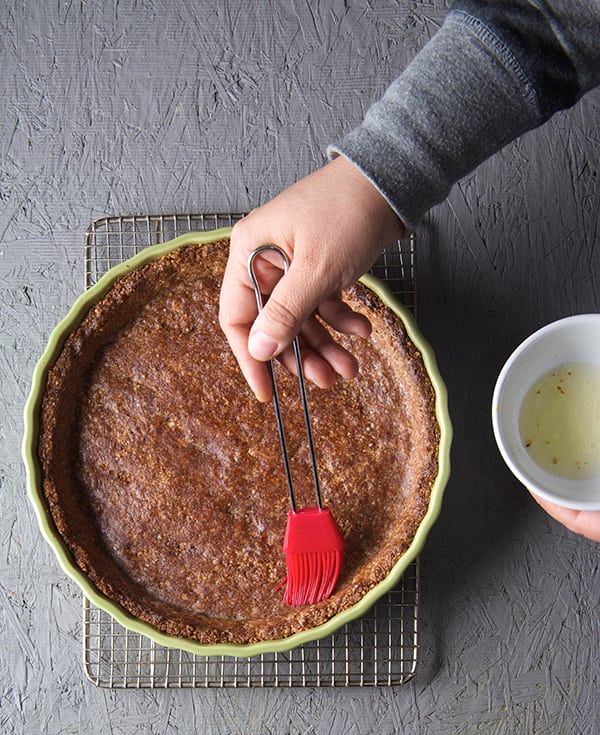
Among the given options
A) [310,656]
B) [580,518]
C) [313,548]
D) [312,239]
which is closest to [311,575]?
[313,548]

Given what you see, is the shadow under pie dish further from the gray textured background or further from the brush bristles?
the gray textured background

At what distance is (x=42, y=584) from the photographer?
1300mm

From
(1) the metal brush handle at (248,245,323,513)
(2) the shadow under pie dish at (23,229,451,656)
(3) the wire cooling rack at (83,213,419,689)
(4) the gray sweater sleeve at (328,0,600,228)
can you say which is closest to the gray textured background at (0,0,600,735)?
(3) the wire cooling rack at (83,213,419,689)

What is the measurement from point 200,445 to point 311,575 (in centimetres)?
27

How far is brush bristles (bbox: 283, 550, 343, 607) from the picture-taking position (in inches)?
45.5

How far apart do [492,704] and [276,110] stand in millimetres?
1119

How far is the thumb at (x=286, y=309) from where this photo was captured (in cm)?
92

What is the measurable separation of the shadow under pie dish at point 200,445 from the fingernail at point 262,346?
0.26 m

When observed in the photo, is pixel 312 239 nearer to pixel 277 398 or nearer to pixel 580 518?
pixel 277 398

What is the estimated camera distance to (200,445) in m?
1.21

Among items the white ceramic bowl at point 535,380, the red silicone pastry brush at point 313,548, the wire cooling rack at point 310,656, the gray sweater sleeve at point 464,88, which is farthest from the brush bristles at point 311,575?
the gray sweater sleeve at point 464,88

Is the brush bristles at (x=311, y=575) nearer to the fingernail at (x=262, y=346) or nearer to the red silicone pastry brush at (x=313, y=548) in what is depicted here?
the red silicone pastry brush at (x=313, y=548)

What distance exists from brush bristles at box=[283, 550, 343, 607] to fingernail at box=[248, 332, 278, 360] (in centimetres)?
36

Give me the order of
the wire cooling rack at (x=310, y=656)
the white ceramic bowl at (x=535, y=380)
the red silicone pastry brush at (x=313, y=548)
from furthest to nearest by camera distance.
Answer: the wire cooling rack at (x=310, y=656)
the red silicone pastry brush at (x=313, y=548)
the white ceramic bowl at (x=535, y=380)
